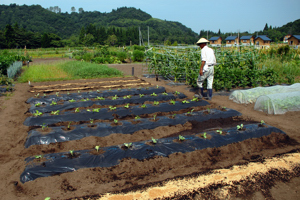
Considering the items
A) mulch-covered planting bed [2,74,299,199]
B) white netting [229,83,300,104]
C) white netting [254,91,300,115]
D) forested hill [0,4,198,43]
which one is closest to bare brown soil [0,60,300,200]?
mulch-covered planting bed [2,74,299,199]

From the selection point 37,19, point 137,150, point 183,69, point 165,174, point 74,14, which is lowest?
point 165,174

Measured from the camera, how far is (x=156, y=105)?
240 inches

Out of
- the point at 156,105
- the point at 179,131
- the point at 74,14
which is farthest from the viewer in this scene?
the point at 74,14

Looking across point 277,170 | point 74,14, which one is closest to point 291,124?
point 277,170

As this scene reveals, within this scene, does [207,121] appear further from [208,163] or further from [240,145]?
[208,163]

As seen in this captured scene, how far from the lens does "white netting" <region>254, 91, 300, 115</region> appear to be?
588 centimetres

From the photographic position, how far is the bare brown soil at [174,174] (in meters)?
2.82

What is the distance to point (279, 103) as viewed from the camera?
5.89m

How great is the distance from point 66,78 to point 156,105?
23.8ft

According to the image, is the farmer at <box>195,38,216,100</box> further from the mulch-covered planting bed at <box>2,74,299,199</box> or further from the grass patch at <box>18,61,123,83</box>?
the grass patch at <box>18,61,123,83</box>

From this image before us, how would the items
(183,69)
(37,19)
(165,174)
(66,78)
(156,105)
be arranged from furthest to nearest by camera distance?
1. (37,19)
2. (66,78)
3. (183,69)
4. (156,105)
5. (165,174)

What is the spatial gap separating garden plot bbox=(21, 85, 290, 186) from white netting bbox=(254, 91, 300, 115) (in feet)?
3.23

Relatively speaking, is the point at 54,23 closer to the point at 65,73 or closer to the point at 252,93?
the point at 65,73

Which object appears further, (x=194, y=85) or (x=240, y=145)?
(x=194, y=85)
